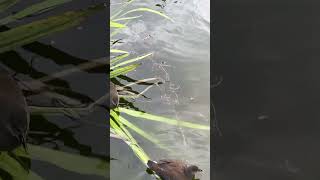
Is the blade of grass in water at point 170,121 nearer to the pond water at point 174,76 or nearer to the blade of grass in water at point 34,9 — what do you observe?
the pond water at point 174,76

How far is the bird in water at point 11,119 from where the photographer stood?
0.55 meters

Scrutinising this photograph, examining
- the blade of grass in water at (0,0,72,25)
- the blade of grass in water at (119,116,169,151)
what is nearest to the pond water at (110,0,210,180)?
the blade of grass in water at (119,116,169,151)

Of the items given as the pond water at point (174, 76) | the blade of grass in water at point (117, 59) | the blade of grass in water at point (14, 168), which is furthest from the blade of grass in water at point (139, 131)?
the blade of grass in water at point (14, 168)

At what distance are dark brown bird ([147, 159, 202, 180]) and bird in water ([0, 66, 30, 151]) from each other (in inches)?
13.7

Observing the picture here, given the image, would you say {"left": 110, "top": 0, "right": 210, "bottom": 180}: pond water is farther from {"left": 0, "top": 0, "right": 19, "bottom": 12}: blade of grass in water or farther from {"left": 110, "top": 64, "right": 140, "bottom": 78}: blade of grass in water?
{"left": 0, "top": 0, "right": 19, "bottom": 12}: blade of grass in water

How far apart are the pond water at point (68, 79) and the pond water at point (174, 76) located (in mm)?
71

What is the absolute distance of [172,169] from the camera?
0.83 meters

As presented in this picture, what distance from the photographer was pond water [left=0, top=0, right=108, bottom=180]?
64cm
